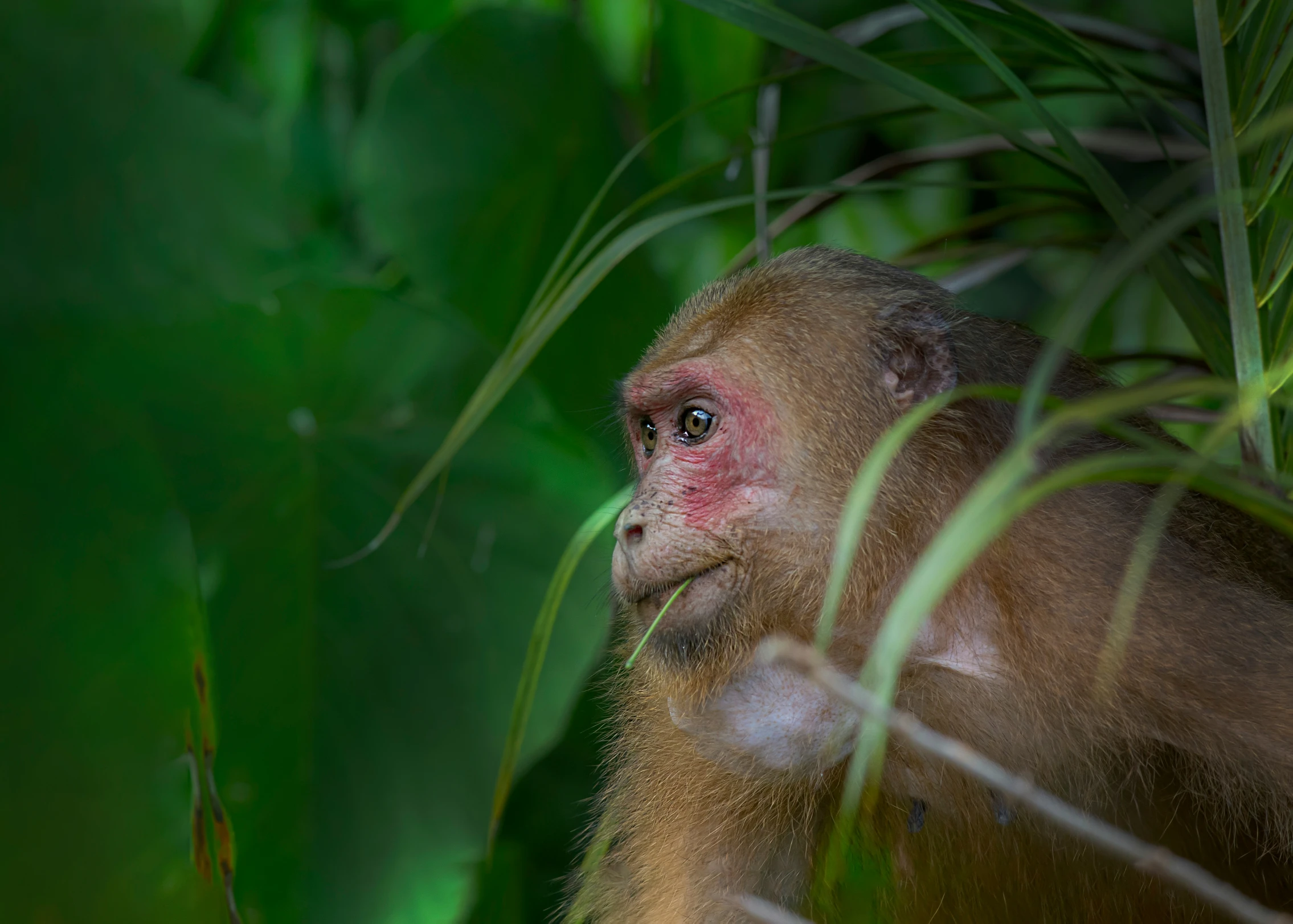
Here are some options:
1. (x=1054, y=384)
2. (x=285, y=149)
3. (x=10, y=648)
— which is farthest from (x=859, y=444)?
(x=285, y=149)

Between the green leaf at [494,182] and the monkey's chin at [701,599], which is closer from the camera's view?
the monkey's chin at [701,599]

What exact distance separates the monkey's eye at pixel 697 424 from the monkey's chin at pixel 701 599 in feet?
0.61

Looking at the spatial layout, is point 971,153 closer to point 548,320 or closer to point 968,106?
point 968,106

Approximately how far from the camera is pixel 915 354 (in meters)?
1.40

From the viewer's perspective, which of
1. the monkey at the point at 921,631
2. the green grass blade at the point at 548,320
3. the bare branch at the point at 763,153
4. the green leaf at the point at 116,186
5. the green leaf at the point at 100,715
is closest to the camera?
the monkey at the point at 921,631

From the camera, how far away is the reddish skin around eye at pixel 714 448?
53.1 inches

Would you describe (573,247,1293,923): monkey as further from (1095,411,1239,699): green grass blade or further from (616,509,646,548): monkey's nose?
(1095,411,1239,699): green grass blade

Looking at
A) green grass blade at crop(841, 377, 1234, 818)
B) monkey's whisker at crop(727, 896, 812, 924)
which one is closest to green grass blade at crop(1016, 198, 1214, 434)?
green grass blade at crop(841, 377, 1234, 818)

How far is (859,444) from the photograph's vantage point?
138 cm

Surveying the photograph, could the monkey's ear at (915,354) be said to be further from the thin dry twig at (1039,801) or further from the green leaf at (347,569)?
the thin dry twig at (1039,801)

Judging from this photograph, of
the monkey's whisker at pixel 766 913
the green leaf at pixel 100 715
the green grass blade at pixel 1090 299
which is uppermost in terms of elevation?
the green grass blade at pixel 1090 299

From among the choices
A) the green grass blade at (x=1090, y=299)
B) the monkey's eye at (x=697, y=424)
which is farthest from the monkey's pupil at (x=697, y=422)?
the green grass blade at (x=1090, y=299)

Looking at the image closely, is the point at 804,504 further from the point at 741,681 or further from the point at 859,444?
the point at 741,681

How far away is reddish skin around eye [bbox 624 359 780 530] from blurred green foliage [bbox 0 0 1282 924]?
43 cm
